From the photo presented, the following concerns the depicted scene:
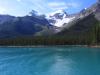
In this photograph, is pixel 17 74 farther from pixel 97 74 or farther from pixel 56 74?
pixel 97 74

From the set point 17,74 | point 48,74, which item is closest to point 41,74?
point 48,74

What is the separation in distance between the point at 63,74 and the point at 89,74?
5.55 meters

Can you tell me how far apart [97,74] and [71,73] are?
5.65 meters

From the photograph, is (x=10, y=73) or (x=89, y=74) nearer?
(x=89, y=74)

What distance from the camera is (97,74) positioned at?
5894 centimetres

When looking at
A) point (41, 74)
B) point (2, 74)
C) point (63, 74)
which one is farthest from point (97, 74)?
point (2, 74)

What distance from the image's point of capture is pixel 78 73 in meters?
59.3

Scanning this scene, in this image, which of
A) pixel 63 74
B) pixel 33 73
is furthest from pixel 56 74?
pixel 33 73

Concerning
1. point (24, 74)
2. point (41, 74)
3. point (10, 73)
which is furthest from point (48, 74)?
point (10, 73)

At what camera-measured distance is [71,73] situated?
59656mm

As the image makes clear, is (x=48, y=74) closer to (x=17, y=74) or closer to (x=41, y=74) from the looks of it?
(x=41, y=74)

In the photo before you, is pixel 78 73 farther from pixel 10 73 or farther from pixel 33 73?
pixel 10 73

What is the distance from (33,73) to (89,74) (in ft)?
41.5

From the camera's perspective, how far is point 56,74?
58.8 metres
